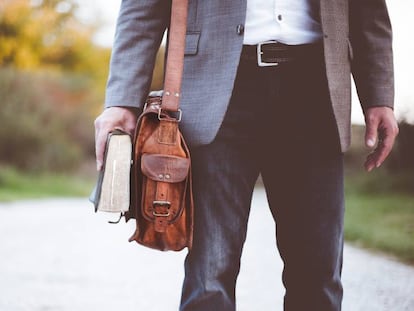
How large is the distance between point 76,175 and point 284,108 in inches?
803

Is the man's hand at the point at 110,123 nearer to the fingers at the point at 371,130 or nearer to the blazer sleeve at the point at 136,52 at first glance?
the blazer sleeve at the point at 136,52

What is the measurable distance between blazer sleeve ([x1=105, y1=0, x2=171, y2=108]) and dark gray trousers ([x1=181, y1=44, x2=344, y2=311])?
25 centimetres

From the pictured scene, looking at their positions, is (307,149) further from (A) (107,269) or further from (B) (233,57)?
(A) (107,269)

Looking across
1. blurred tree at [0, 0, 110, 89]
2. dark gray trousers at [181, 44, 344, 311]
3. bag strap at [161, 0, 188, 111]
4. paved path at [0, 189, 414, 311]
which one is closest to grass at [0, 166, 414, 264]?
paved path at [0, 189, 414, 311]

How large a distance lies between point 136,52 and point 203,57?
0.19 metres

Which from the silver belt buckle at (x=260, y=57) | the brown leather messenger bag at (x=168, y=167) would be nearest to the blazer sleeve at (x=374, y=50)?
the silver belt buckle at (x=260, y=57)

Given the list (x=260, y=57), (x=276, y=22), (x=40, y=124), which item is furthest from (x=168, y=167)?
(x=40, y=124)

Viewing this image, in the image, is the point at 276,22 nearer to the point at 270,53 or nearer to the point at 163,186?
the point at 270,53

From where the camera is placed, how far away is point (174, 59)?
2.10 metres

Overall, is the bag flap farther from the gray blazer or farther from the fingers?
the fingers

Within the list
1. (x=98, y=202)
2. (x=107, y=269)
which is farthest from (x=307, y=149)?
A: (x=107, y=269)

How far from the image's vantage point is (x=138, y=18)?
7.14ft

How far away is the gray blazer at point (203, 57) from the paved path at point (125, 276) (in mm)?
2343

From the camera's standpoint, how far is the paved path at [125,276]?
4480mm
